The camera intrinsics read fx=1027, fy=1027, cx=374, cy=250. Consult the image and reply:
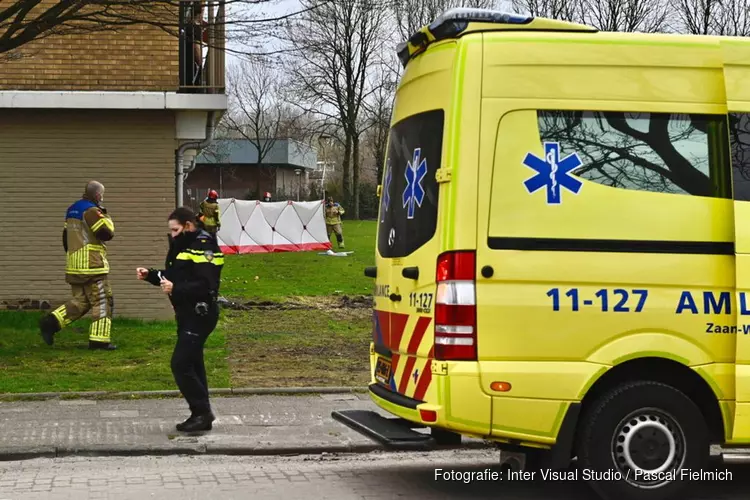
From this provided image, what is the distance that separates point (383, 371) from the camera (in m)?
6.91

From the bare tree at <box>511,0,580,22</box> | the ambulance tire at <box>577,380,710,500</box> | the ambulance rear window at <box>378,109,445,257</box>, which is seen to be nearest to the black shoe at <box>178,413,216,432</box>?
the ambulance rear window at <box>378,109,445,257</box>

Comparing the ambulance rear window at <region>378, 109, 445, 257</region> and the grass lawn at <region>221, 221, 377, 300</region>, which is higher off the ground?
the ambulance rear window at <region>378, 109, 445, 257</region>

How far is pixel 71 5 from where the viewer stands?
36.2ft

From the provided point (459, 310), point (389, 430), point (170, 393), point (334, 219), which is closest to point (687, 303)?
point (459, 310)

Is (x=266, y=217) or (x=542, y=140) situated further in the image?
(x=266, y=217)

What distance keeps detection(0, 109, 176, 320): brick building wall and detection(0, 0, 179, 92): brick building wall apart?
44cm

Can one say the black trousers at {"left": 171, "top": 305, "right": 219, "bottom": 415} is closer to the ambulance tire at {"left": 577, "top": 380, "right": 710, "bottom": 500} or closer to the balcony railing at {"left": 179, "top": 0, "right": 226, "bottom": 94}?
the ambulance tire at {"left": 577, "top": 380, "right": 710, "bottom": 500}

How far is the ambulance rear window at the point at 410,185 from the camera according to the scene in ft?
20.6

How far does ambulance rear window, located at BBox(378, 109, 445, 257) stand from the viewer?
6.27 metres

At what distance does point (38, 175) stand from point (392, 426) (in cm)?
962

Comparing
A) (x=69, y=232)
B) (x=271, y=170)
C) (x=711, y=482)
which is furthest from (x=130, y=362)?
(x=271, y=170)

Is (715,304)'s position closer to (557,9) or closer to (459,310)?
(459,310)

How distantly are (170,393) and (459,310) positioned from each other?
4.95 metres

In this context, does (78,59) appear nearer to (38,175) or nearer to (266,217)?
(38,175)
